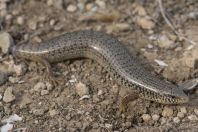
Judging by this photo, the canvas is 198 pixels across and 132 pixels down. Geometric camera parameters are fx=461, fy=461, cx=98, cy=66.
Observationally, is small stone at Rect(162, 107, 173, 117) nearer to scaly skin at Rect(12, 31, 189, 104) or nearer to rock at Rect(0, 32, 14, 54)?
scaly skin at Rect(12, 31, 189, 104)

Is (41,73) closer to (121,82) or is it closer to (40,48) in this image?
(40,48)

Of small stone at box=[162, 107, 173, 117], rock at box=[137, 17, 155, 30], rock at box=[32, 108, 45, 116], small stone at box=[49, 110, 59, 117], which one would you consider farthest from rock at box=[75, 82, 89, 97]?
rock at box=[137, 17, 155, 30]

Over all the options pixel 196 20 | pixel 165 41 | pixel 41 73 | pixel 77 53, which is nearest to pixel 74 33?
pixel 77 53

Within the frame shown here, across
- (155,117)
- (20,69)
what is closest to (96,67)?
(20,69)

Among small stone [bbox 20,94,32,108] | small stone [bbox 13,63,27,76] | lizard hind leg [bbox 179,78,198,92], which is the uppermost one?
small stone [bbox 13,63,27,76]

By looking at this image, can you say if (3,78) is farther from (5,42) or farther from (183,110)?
(183,110)
